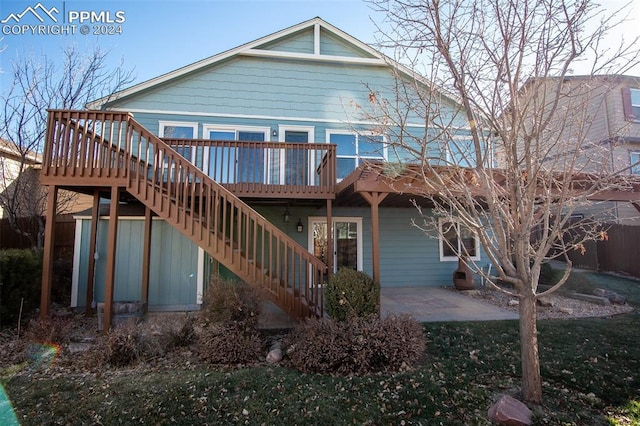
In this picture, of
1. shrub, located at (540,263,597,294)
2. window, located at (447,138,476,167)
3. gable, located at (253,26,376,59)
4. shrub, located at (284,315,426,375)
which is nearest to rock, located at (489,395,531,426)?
shrub, located at (284,315,426,375)

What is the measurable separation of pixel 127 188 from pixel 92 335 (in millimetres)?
2491

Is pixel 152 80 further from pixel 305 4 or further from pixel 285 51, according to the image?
pixel 305 4

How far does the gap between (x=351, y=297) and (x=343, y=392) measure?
156cm

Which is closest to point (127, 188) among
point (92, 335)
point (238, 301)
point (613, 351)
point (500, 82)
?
point (92, 335)

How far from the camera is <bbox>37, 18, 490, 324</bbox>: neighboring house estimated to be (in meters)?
5.71

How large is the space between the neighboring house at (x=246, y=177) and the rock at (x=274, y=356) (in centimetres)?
110

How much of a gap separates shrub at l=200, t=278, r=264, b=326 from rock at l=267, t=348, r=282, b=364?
1.46 ft

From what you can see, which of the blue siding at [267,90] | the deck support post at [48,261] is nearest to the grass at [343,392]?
the deck support post at [48,261]

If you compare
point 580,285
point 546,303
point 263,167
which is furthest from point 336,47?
point 580,285

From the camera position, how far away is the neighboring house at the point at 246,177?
5.71 m

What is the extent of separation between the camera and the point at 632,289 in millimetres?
8805

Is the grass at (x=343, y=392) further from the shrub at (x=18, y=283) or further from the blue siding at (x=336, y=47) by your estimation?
the blue siding at (x=336, y=47)

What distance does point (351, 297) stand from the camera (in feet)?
15.7

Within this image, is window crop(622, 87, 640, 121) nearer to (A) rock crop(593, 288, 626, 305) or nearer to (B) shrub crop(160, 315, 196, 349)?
(A) rock crop(593, 288, 626, 305)
